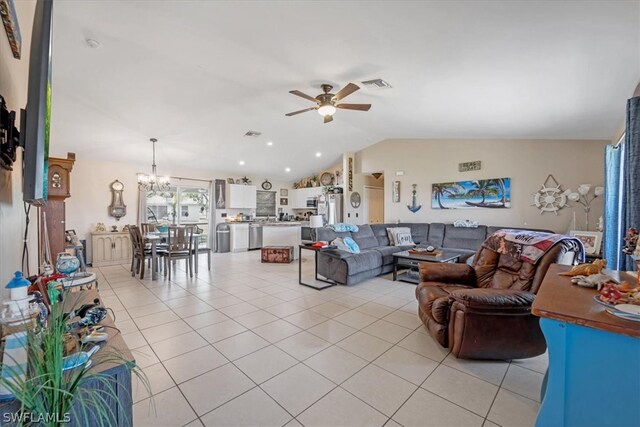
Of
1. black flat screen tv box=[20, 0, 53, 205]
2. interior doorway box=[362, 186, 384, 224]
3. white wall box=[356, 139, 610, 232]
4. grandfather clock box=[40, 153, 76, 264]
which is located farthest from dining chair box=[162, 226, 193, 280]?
interior doorway box=[362, 186, 384, 224]

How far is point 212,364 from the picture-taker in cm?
212

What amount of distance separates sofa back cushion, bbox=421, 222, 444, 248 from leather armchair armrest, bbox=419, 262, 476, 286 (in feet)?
9.60

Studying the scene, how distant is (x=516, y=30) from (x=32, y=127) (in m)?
3.01

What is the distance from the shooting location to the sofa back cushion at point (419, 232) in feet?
19.6

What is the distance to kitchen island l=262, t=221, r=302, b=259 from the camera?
6.87 metres

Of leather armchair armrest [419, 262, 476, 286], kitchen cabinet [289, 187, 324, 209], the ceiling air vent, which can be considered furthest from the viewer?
kitchen cabinet [289, 187, 324, 209]

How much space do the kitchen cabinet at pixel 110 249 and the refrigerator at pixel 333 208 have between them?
16.0 ft

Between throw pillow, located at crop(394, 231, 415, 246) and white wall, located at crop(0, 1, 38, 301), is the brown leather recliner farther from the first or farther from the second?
throw pillow, located at crop(394, 231, 415, 246)

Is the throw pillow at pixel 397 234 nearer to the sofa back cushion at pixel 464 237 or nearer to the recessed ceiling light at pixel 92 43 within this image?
the sofa back cushion at pixel 464 237

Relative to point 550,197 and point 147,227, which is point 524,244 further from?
point 147,227

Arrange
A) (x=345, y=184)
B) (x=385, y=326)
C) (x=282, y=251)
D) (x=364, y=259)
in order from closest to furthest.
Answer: (x=385, y=326), (x=364, y=259), (x=282, y=251), (x=345, y=184)

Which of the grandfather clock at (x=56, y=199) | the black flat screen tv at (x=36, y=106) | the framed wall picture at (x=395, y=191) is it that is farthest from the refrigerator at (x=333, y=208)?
the black flat screen tv at (x=36, y=106)

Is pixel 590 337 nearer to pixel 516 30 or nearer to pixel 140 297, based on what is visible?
pixel 516 30

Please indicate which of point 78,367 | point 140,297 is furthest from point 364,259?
point 78,367
